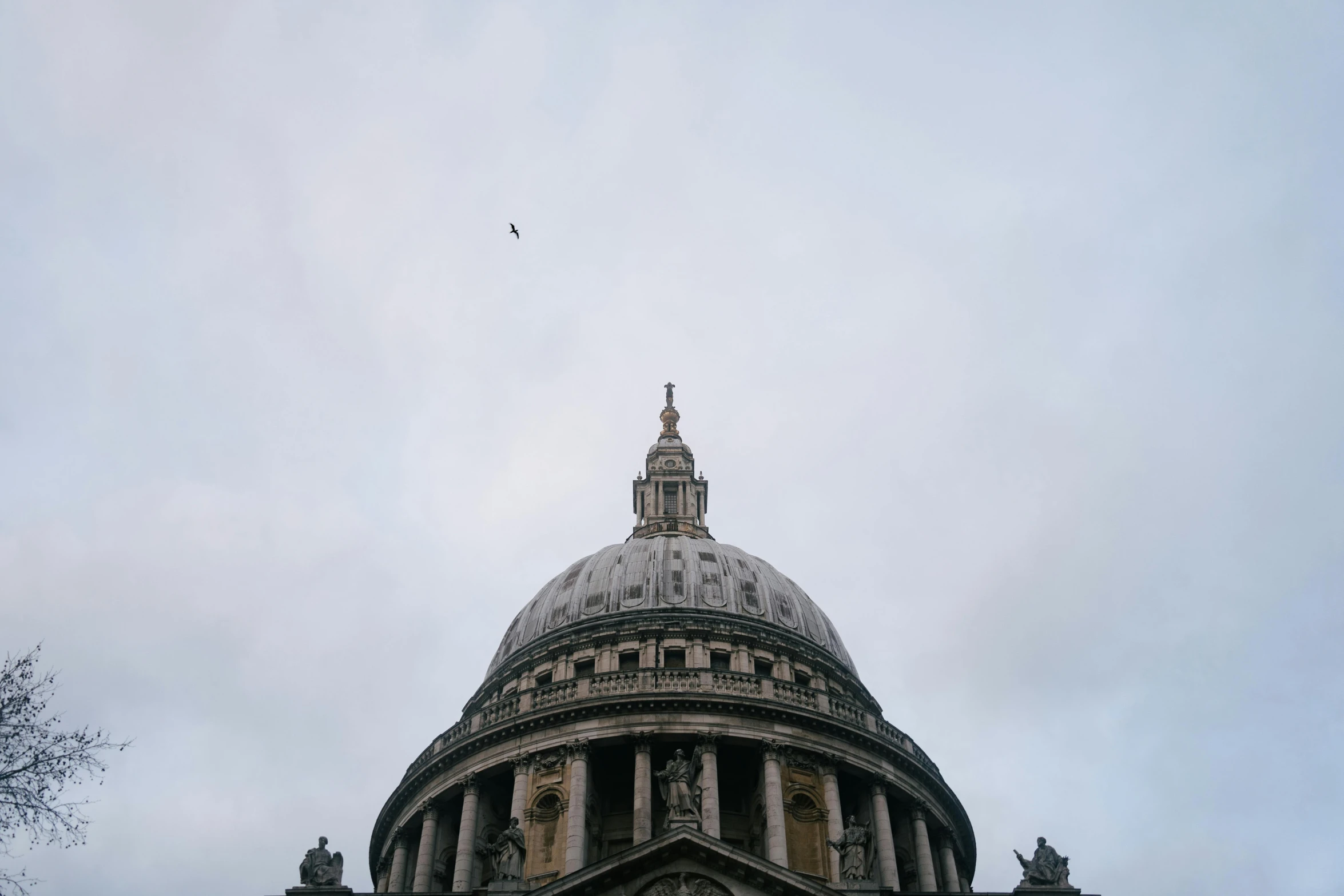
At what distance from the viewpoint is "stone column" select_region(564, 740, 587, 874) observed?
149 ft

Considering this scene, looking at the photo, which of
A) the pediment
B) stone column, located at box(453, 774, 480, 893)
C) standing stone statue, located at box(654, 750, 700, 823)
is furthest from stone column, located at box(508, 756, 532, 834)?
Answer: the pediment

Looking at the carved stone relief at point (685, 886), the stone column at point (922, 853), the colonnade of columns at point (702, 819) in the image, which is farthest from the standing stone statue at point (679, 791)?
the stone column at point (922, 853)

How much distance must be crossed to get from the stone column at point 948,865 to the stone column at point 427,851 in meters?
21.0

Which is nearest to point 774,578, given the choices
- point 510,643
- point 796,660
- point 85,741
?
point 796,660

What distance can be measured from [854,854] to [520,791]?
1752 cm

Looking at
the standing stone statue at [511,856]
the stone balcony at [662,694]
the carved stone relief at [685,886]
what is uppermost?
the stone balcony at [662,694]

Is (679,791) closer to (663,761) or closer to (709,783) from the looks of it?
(709,783)

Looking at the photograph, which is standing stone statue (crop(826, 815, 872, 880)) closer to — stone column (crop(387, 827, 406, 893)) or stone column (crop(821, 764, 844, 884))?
stone column (crop(821, 764, 844, 884))

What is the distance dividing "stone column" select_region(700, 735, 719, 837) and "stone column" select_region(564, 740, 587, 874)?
4.54m

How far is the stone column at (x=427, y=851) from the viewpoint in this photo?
4844 cm

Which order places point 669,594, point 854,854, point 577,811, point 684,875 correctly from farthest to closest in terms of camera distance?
point 669,594
point 577,811
point 854,854
point 684,875

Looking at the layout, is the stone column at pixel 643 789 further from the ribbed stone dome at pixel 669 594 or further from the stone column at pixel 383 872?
the stone column at pixel 383 872

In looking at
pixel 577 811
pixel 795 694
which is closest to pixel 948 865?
pixel 795 694

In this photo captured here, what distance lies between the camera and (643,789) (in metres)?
47.2
